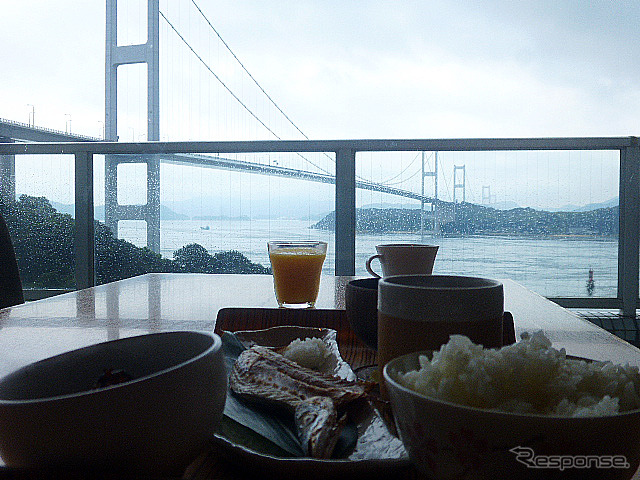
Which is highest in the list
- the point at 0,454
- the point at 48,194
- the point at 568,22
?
the point at 568,22

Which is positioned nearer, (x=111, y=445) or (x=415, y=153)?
(x=111, y=445)

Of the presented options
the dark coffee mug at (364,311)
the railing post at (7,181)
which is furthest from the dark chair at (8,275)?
the railing post at (7,181)

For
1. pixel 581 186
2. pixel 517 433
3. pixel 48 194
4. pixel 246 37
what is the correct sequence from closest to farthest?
pixel 517 433
pixel 581 186
pixel 48 194
pixel 246 37

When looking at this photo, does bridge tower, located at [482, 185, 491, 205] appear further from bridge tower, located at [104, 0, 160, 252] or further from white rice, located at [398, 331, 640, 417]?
white rice, located at [398, 331, 640, 417]

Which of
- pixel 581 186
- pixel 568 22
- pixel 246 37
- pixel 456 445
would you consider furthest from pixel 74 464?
pixel 246 37

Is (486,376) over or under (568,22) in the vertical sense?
under

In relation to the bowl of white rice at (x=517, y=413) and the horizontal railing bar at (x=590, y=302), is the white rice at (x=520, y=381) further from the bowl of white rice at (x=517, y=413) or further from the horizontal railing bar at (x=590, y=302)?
the horizontal railing bar at (x=590, y=302)

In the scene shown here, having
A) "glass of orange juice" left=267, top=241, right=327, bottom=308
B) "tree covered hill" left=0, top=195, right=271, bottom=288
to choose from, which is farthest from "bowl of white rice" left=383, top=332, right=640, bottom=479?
"tree covered hill" left=0, top=195, right=271, bottom=288

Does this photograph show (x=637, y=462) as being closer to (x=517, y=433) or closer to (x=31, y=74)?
(x=517, y=433)
